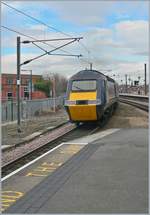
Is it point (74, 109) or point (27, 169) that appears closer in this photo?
point (27, 169)

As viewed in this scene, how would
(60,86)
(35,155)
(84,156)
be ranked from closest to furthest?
1. (84,156)
2. (35,155)
3. (60,86)

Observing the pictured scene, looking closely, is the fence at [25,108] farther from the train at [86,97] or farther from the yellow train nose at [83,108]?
the yellow train nose at [83,108]

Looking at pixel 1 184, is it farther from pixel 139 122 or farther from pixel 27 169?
pixel 139 122

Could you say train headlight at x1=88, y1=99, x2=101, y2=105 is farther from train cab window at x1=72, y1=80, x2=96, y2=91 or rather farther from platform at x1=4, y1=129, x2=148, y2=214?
platform at x1=4, y1=129, x2=148, y2=214

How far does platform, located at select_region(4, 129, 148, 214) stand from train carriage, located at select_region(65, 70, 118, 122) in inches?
306

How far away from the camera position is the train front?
21.9 meters

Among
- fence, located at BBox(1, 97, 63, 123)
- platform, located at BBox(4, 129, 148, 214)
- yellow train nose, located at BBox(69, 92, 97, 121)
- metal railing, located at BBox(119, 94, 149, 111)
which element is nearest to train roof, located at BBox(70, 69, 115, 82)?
yellow train nose, located at BBox(69, 92, 97, 121)

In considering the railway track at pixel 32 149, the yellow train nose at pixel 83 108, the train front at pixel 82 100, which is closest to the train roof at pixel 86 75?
the train front at pixel 82 100

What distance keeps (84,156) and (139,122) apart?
40.2 ft

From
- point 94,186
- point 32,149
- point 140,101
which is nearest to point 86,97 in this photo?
point 32,149

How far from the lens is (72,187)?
9.05 meters

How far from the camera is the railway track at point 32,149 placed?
12.6 meters

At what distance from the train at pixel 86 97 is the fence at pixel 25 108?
442 inches

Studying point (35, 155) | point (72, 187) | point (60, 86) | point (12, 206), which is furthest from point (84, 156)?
point (60, 86)
